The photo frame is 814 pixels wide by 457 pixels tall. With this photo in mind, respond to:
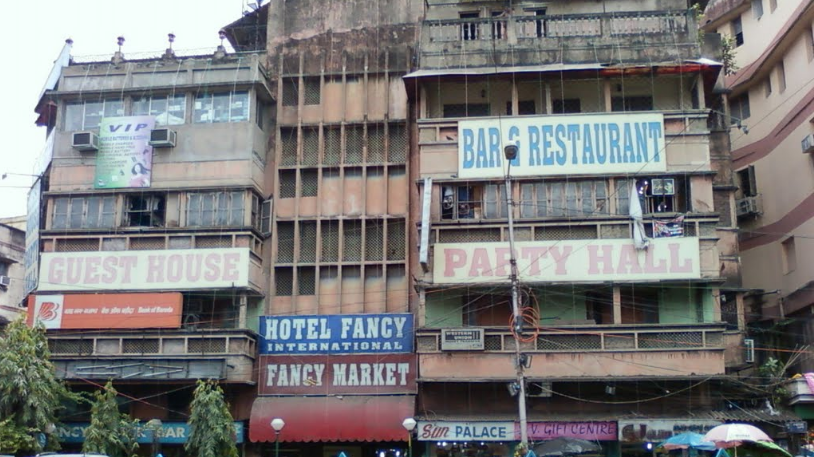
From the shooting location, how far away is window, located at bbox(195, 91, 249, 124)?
115ft

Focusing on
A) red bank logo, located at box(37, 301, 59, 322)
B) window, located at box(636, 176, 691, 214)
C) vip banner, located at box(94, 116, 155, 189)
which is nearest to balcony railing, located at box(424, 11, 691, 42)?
window, located at box(636, 176, 691, 214)

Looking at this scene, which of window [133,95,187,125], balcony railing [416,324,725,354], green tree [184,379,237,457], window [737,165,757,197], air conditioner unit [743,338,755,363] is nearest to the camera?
green tree [184,379,237,457]

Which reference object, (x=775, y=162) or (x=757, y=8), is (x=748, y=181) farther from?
(x=757, y=8)

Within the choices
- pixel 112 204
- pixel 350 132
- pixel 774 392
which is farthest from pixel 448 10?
pixel 774 392

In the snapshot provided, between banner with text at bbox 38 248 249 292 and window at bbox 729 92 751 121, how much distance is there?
25164 millimetres

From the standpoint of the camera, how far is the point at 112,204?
34656mm

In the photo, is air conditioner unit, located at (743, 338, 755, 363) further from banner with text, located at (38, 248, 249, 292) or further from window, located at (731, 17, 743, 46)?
window, located at (731, 17, 743, 46)

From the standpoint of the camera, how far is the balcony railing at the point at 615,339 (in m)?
30.4

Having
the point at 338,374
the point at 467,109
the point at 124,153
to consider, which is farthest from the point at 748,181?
the point at 124,153

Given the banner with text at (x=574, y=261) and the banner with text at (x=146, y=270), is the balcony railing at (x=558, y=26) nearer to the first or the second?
the banner with text at (x=574, y=261)

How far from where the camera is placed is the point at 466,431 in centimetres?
3127

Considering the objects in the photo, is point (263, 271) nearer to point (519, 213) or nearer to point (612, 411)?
point (519, 213)

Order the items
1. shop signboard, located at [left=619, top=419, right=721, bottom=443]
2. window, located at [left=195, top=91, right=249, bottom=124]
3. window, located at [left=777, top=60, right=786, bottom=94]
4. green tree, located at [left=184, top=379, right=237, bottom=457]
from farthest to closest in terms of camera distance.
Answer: window, located at [left=777, top=60, right=786, bottom=94] < window, located at [left=195, top=91, right=249, bottom=124] < shop signboard, located at [left=619, top=419, right=721, bottom=443] < green tree, located at [left=184, top=379, right=237, bottom=457]

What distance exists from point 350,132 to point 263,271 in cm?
616
